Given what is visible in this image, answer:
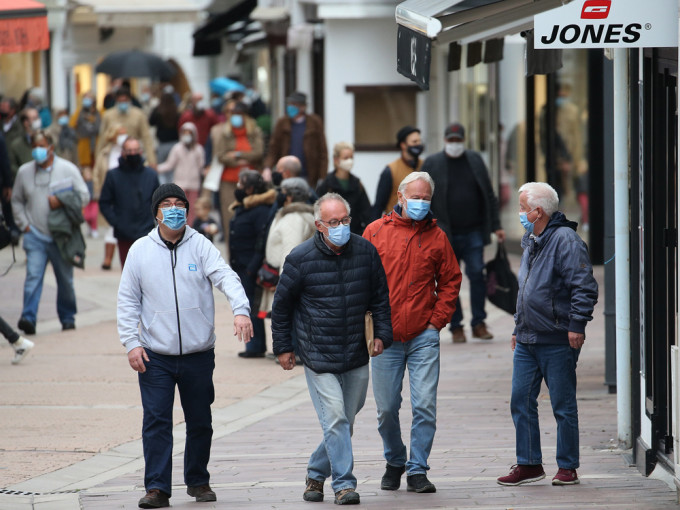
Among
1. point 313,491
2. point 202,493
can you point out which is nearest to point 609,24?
point 313,491

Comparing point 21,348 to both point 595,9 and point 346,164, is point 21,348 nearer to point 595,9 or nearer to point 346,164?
point 346,164

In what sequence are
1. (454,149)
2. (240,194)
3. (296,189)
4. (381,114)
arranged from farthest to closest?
(381,114), (454,149), (240,194), (296,189)

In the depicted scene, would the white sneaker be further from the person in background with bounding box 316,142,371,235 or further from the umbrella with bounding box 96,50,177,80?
the umbrella with bounding box 96,50,177,80

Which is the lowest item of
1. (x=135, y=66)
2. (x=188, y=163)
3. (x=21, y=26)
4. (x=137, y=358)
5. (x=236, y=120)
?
(x=137, y=358)

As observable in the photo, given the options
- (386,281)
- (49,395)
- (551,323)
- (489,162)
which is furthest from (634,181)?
(489,162)

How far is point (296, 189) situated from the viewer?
11500mm

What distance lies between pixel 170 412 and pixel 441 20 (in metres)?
2.55

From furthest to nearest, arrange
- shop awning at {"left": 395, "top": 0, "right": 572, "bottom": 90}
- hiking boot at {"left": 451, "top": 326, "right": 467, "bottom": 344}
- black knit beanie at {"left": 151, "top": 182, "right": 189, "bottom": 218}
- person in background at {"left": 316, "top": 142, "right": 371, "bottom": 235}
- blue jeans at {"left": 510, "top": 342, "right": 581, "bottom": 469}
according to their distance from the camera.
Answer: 1. hiking boot at {"left": 451, "top": 326, "right": 467, "bottom": 344}
2. person in background at {"left": 316, "top": 142, "right": 371, "bottom": 235}
3. blue jeans at {"left": 510, "top": 342, "right": 581, "bottom": 469}
4. black knit beanie at {"left": 151, "top": 182, "right": 189, "bottom": 218}
5. shop awning at {"left": 395, "top": 0, "right": 572, "bottom": 90}

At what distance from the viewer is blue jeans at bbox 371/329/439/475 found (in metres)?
7.66

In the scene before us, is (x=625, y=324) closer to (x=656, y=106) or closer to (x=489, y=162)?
(x=656, y=106)

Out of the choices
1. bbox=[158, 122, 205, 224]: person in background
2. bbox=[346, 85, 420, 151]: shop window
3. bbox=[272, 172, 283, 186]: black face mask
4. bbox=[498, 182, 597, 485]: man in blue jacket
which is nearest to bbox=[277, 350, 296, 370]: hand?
bbox=[498, 182, 597, 485]: man in blue jacket

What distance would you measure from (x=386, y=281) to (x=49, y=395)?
409 centimetres

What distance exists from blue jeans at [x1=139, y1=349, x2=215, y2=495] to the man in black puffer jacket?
0.46 m

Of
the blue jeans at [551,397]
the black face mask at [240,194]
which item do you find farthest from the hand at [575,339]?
the black face mask at [240,194]
